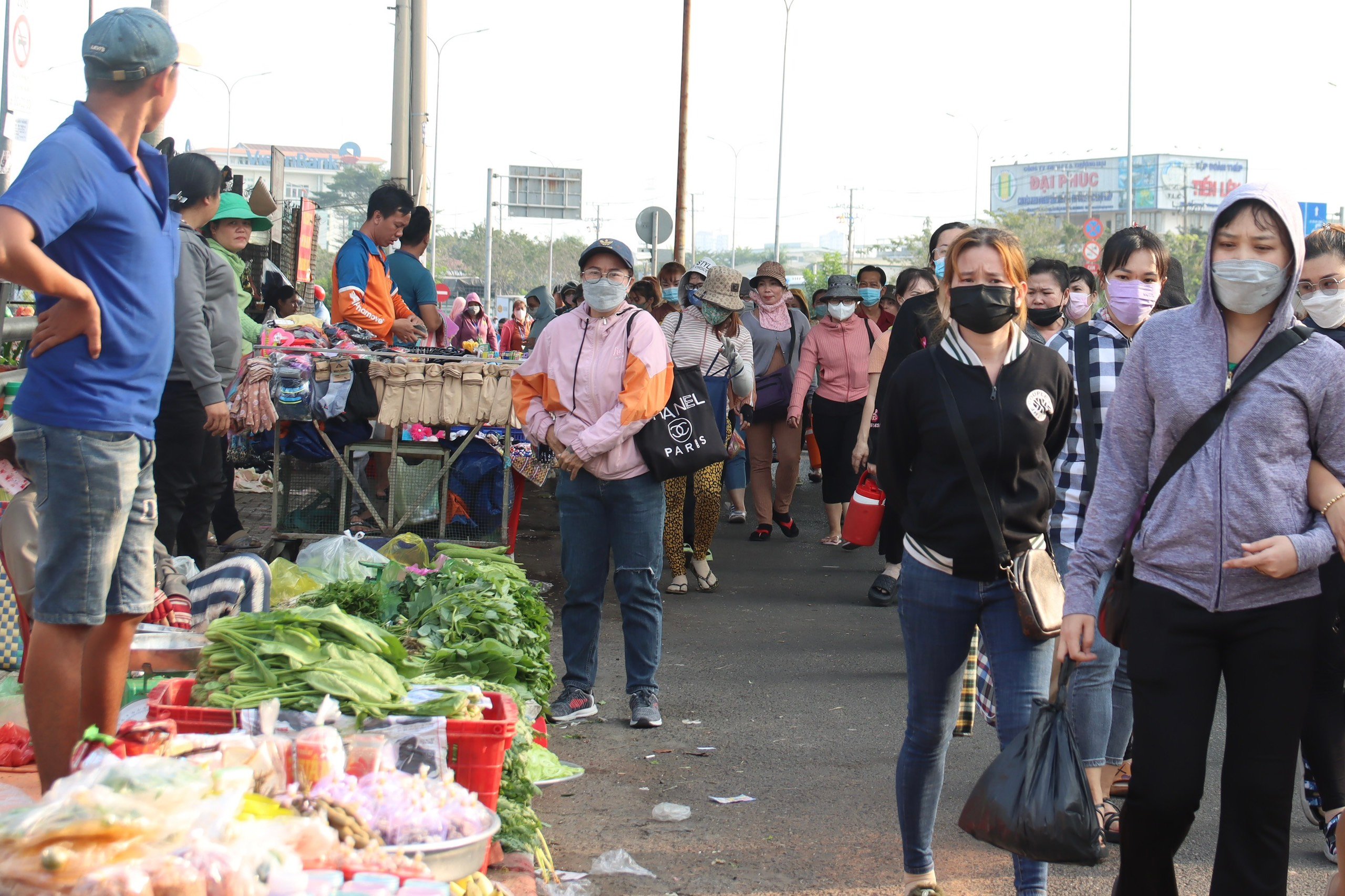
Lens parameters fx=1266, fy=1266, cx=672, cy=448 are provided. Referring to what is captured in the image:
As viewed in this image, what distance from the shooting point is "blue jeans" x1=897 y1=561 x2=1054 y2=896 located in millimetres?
→ 3668

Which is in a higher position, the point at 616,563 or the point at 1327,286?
the point at 1327,286

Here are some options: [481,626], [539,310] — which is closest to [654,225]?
[539,310]

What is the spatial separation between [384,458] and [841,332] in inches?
150

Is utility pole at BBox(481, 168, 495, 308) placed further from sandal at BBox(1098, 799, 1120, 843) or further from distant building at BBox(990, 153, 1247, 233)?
distant building at BBox(990, 153, 1247, 233)

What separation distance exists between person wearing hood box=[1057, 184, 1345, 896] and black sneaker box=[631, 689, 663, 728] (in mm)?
2835

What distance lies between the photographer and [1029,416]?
12.2 ft

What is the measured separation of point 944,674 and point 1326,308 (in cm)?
213

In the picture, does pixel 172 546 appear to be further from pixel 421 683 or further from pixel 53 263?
pixel 53 263

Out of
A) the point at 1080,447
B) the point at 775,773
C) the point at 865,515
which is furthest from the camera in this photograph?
the point at 865,515

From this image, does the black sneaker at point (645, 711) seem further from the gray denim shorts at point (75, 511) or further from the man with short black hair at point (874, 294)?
the man with short black hair at point (874, 294)

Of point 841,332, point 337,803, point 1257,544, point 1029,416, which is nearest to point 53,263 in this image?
point 337,803

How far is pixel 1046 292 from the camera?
5.89 metres

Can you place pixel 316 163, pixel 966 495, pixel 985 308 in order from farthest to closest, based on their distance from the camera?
pixel 316 163 < pixel 985 308 < pixel 966 495

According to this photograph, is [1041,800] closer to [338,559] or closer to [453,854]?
[453,854]
